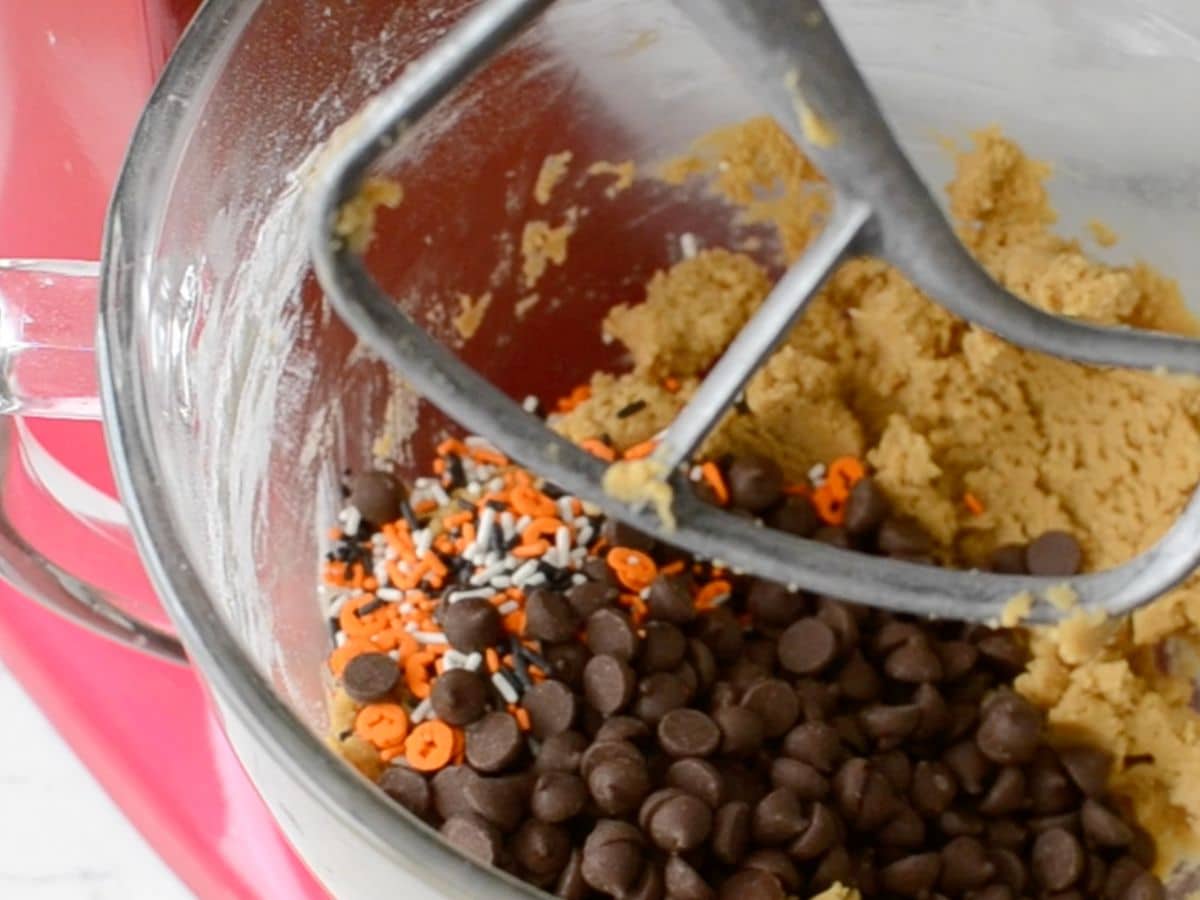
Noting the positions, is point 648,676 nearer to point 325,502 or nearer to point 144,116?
point 325,502

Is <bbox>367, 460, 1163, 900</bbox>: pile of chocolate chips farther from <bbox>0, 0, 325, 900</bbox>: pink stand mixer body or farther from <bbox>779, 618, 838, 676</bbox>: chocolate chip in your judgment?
<bbox>0, 0, 325, 900</bbox>: pink stand mixer body

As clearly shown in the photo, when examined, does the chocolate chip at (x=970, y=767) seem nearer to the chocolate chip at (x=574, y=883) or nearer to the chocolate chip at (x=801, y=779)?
the chocolate chip at (x=801, y=779)

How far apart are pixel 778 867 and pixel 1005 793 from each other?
0.16 meters

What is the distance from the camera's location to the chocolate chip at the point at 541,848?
79cm

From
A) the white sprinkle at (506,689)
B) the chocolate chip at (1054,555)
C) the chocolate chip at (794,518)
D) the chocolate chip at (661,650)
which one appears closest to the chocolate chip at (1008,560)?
the chocolate chip at (1054,555)

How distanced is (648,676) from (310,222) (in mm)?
489

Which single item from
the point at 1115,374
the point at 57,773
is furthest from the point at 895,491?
the point at 57,773

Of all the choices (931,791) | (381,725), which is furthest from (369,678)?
(931,791)

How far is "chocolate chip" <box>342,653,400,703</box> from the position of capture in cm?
84

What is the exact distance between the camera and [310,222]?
0.43 meters

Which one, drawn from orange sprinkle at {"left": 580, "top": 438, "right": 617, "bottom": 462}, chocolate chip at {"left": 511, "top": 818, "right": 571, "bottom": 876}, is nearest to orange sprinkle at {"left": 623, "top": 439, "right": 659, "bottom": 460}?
orange sprinkle at {"left": 580, "top": 438, "right": 617, "bottom": 462}

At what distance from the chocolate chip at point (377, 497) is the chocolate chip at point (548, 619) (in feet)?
0.39

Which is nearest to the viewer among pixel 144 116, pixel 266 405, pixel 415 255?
pixel 144 116

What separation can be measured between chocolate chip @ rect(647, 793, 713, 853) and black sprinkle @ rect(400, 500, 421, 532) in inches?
10.3
